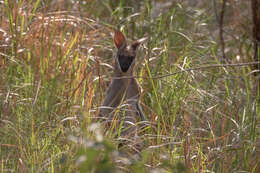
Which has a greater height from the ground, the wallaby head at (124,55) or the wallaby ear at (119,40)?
the wallaby ear at (119,40)

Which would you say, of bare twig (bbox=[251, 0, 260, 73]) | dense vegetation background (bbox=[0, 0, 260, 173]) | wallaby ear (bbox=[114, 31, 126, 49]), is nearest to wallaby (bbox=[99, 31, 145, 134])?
wallaby ear (bbox=[114, 31, 126, 49])

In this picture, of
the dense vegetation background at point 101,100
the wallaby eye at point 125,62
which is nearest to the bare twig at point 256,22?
the dense vegetation background at point 101,100

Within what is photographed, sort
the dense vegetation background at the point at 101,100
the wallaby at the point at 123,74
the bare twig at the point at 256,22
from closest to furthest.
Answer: the dense vegetation background at the point at 101,100, the wallaby at the point at 123,74, the bare twig at the point at 256,22

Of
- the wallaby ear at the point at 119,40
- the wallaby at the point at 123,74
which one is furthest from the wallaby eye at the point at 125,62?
the wallaby ear at the point at 119,40

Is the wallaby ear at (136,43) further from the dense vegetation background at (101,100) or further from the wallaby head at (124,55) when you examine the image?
the dense vegetation background at (101,100)

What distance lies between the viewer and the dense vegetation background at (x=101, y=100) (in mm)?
3148

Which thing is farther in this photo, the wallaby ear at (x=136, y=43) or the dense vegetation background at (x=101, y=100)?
the wallaby ear at (x=136, y=43)

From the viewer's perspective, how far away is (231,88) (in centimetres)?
437

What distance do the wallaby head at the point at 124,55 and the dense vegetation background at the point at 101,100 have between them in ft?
0.46

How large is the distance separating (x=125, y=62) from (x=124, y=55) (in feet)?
0.24

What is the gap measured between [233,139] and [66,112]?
1298 mm

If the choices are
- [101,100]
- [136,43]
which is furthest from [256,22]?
[101,100]

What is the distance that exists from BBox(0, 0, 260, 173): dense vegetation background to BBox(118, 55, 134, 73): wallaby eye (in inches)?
5.5

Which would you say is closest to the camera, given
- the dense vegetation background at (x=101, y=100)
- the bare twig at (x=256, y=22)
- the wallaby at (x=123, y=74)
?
the dense vegetation background at (x=101, y=100)
